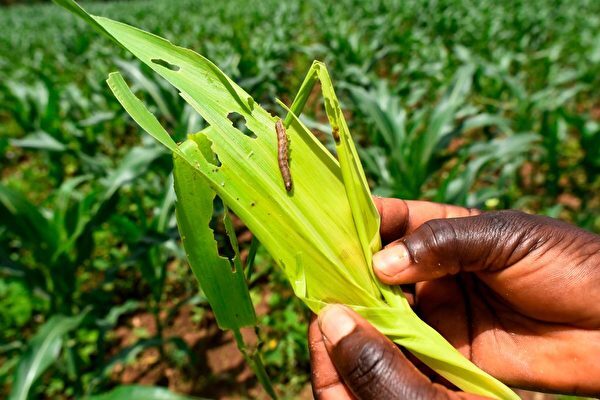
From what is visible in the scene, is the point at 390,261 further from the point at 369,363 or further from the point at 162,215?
the point at 162,215

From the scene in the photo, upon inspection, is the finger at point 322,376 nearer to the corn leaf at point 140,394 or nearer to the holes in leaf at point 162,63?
the corn leaf at point 140,394

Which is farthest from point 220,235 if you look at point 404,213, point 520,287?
point 520,287

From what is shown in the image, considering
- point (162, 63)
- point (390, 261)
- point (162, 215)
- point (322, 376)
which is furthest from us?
point (162, 215)

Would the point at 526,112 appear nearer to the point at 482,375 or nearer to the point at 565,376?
the point at 565,376

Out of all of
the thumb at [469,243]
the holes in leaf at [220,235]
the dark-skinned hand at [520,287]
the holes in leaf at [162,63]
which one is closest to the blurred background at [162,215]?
the holes in leaf at [220,235]

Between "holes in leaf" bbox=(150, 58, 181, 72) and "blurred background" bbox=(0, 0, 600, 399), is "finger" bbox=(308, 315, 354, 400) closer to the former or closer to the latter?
"blurred background" bbox=(0, 0, 600, 399)

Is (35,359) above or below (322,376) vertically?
below
